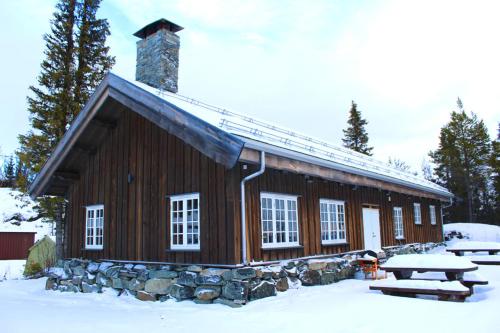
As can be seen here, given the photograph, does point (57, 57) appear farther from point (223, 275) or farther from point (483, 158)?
point (483, 158)

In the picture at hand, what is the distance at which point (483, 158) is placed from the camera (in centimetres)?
3347

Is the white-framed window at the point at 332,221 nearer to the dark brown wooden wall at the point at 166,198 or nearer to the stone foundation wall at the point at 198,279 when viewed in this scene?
the dark brown wooden wall at the point at 166,198

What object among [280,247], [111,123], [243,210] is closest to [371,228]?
[280,247]

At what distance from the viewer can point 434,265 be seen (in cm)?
743

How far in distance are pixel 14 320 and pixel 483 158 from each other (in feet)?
116

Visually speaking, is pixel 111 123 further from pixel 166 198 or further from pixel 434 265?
pixel 434 265

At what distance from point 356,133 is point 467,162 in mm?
9249

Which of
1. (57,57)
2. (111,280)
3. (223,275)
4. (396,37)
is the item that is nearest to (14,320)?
(111,280)

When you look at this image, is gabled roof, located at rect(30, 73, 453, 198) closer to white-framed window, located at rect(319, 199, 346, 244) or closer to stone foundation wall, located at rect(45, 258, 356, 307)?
white-framed window, located at rect(319, 199, 346, 244)

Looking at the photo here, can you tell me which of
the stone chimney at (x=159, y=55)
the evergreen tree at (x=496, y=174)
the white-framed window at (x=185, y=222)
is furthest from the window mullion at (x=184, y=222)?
the evergreen tree at (x=496, y=174)

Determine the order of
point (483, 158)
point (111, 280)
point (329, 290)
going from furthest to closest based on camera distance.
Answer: point (483, 158) → point (111, 280) → point (329, 290)

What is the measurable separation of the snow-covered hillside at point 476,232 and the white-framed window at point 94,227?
21005mm

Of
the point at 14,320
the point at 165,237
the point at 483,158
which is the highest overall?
the point at 483,158

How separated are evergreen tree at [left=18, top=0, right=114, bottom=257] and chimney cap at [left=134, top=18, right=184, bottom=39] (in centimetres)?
508
